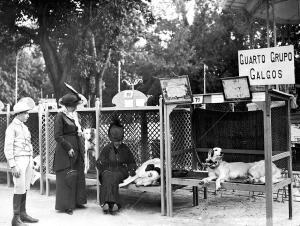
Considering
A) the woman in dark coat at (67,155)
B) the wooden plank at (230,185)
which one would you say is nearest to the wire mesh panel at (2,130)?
the woman in dark coat at (67,155)

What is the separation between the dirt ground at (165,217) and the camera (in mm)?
6759

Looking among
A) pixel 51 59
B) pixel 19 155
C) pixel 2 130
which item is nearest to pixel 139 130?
pixel 19 155

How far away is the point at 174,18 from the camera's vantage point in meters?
37.1

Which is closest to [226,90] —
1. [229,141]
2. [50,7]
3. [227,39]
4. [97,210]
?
[229,141]

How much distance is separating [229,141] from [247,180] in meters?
1.54

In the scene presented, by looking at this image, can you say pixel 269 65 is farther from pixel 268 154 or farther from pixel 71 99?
pixel 71 99

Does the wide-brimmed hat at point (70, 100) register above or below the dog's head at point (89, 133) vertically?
above

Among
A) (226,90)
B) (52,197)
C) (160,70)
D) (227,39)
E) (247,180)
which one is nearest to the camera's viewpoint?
(226,90)

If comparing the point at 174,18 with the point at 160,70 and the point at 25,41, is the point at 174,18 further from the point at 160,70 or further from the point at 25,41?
the point at 25,41

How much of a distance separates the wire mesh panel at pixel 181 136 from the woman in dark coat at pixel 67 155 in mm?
1730

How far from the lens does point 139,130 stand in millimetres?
8688

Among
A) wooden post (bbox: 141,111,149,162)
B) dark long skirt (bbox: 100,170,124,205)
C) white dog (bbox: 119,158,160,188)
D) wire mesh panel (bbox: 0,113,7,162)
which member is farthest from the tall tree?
dark long skirt (bbox: 100,170,124,205)

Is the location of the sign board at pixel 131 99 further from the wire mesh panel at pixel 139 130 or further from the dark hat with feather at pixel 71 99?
the dark hat with feather at pixel 71 99

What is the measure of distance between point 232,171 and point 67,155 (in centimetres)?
287
